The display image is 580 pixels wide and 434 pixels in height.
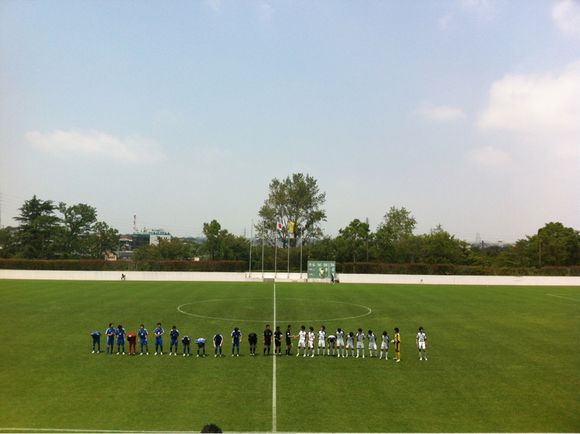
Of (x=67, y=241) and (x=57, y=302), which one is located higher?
(x=67, y=241)

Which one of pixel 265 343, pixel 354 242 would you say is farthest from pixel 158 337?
pixel 354 242

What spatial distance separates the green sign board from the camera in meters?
71.4

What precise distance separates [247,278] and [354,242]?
29988mm

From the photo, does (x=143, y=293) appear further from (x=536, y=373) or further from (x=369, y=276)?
(x=536, y=373)

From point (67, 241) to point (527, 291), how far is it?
→ 88.9 metres

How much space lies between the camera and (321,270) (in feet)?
235

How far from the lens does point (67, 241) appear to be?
107000mm

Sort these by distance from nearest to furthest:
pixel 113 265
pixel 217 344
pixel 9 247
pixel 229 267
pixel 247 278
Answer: pixel 217 344
pixel 247 278
pixel 113 265
pixel 229 267
pixel 9 247

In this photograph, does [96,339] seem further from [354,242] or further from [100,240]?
[100,240]

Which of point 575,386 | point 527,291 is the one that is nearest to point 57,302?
point 575,386

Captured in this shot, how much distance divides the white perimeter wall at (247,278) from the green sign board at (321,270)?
1760mm

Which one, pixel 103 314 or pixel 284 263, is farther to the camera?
pixel 284 263

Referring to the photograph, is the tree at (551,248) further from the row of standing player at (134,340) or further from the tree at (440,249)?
the row of standing player at (134,340)

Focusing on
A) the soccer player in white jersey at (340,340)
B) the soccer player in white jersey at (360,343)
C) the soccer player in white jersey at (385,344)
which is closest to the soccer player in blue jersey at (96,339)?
the soccer player in white jersey at (340,340)
